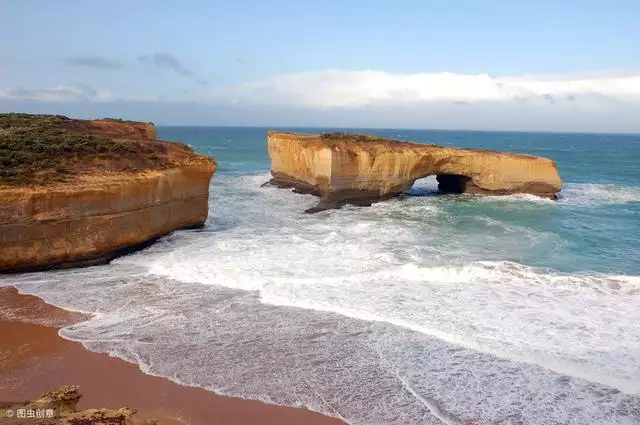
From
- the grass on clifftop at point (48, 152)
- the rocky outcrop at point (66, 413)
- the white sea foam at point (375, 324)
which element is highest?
the grass on clifftop at point (48, 152)

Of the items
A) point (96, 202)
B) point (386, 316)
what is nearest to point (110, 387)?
point (386, 316)

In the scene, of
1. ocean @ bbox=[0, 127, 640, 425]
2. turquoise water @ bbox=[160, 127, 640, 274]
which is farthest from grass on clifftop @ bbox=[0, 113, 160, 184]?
turquoise water @ bbox=[160, 127, 640, 274]

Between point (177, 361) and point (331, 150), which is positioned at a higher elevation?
point (331, 150)

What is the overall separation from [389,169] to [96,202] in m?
14.9

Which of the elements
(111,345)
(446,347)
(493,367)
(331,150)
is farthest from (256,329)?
(331,150)

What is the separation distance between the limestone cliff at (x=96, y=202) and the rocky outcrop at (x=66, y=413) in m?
8.24

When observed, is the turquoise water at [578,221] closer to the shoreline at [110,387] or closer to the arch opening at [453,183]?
the arch opening at [453,183]

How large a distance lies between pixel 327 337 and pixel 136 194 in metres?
8.03

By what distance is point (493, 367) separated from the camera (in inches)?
359

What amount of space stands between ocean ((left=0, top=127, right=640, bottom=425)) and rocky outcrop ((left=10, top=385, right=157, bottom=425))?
2.42 m

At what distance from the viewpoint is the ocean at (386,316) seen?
8.28 metres

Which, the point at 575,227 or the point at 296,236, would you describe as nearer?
the point at 296,236

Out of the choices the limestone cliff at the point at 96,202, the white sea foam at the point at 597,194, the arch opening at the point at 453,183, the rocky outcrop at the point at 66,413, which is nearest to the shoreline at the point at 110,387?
the rocky outcrop at the point at 66,413

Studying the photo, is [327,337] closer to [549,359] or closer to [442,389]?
[442,389]
